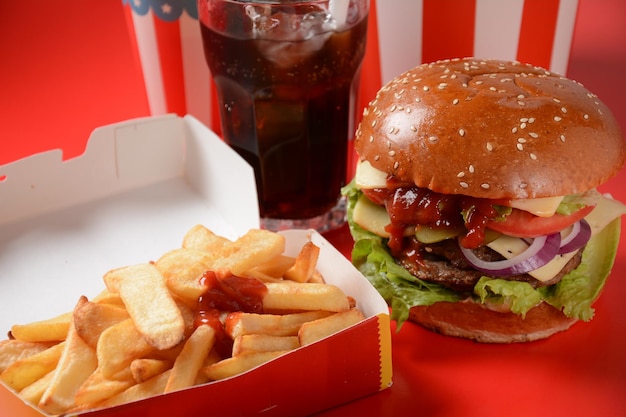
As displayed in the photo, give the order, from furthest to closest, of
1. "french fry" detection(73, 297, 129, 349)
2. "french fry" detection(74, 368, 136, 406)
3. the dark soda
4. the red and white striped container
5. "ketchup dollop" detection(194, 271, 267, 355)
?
1. the red and white striped container
2. the dark soda
3. "ketchup dollop" detection(194, 271, 267, 355)
4. "french fry" detection(73, 297, 129, 349)
5. "french fry" detection(74, 368, 136, 406)

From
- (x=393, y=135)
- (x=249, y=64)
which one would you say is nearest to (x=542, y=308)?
(x=393, y=135)

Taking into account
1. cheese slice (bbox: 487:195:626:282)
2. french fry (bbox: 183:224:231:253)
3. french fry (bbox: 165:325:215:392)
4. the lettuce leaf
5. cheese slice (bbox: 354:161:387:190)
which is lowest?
the lettuce leaf

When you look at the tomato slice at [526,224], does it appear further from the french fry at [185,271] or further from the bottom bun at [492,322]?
the french fry at [185,271]

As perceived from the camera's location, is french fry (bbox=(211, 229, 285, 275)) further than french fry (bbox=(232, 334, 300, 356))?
Yes

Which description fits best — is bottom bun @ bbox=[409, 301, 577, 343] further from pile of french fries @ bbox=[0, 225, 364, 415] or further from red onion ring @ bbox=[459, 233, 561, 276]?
pile of french fries @ bbox=[0, 225, 364, 415]

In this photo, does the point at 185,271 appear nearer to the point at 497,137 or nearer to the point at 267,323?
the point at 267,323

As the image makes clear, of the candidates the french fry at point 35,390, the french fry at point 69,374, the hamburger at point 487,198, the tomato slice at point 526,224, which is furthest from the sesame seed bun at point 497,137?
the french fry at point 35,390

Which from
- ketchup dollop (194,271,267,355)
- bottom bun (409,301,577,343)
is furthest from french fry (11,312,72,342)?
bottom bun (409,301,577,343)
